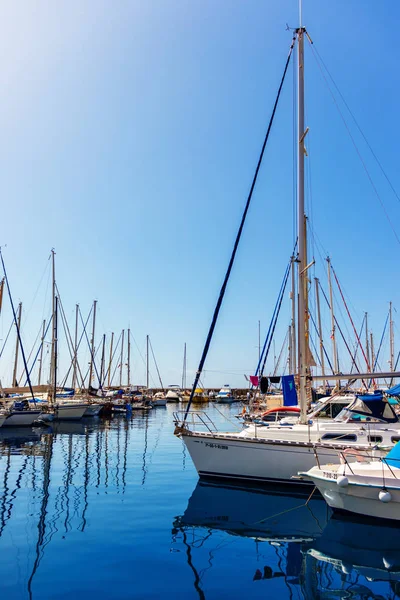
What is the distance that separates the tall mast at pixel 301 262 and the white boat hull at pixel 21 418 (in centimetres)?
2754

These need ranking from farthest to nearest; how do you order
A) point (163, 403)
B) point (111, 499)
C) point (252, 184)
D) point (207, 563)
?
point (163, 403) < point (252, 184) < point (111, 499) < point (207, 563)

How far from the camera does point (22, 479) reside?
54.0 ft

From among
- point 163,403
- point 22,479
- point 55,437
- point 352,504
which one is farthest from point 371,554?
point 163,403

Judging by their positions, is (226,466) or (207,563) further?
(226,466)

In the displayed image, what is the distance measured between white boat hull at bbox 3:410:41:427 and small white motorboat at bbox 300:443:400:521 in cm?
3080

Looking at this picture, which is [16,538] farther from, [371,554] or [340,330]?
[340,330]

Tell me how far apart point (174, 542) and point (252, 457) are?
19.3ft

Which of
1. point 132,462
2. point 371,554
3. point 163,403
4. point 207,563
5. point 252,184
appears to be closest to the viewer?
point 207,563

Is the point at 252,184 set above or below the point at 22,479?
above

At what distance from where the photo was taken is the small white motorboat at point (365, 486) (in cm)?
1091

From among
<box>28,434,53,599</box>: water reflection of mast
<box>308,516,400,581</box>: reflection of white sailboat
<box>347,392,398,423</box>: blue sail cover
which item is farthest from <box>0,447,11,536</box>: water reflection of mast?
<box>347,392,398,423</box>: blue sail cover

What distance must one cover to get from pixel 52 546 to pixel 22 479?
777 cm

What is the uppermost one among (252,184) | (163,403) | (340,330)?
(252,184)

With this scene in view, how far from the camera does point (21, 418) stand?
36844 mm
